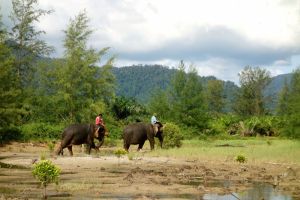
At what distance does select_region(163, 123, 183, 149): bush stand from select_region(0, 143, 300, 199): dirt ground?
992cm

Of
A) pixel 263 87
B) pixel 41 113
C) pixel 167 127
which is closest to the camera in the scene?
pixel 167 127

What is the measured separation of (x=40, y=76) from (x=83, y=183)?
31865 mm

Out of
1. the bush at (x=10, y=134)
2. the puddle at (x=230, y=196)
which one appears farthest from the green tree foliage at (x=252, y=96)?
the puddle at (x=230, y=196)

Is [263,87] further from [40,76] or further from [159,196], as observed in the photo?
[159,196]

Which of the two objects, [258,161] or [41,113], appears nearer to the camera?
[258,161]

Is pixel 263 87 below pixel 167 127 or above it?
above

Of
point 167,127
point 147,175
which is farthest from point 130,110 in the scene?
point 147,175

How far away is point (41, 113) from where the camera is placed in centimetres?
4625

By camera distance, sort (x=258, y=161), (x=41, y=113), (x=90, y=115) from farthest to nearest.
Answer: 1. (x=41, y=113)
2. (x=90, y=115)
3. (x=258, y=161)

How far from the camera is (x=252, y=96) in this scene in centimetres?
9581

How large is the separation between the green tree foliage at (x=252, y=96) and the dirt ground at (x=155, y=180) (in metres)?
71.3

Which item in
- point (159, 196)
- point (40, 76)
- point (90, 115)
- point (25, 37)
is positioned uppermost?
point (25, 37)

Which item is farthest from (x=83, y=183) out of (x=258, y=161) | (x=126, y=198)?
(x=258, y=161)

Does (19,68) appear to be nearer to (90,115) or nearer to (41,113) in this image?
(41,113)
